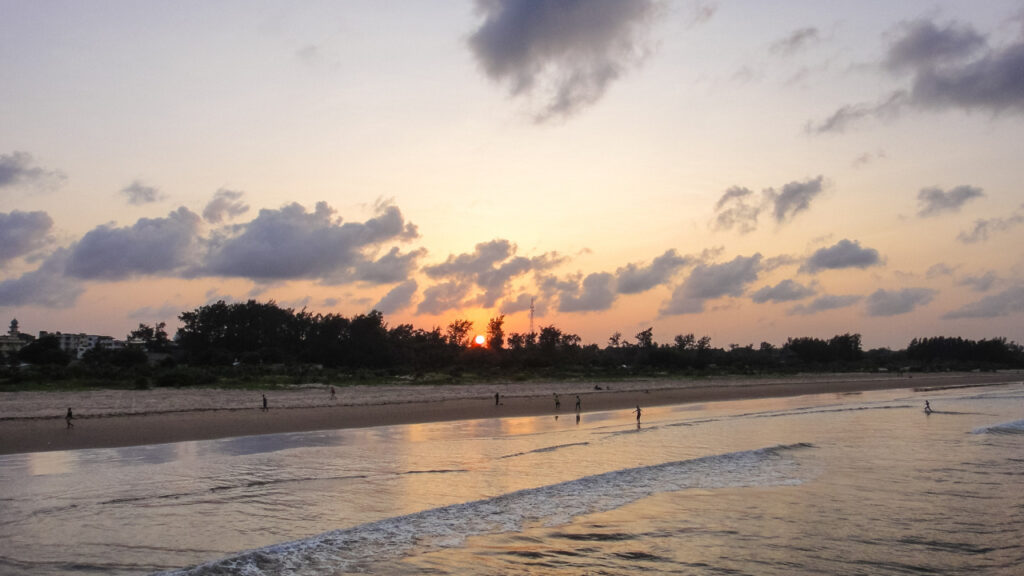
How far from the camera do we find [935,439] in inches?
969

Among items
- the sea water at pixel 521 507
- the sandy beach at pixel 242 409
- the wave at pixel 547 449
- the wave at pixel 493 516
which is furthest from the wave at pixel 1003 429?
the sandy beach at pixel 242 409

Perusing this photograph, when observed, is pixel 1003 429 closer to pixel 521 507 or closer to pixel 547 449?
pixel 547 449

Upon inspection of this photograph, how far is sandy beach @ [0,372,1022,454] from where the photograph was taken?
82.1ft

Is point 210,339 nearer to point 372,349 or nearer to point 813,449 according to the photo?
point 372,349

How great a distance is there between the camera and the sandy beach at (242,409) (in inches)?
985

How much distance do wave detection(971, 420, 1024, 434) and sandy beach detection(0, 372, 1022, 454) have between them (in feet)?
65.1

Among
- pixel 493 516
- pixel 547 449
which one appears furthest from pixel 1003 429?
pixel 493 516

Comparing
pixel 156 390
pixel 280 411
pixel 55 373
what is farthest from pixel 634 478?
pixel 55 373

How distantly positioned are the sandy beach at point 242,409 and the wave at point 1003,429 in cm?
1986

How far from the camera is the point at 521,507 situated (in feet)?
45.4

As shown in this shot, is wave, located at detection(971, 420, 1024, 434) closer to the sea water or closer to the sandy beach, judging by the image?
the sea water

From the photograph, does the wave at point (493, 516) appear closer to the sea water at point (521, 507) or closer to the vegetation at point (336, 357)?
the sea water at point (521, 507)

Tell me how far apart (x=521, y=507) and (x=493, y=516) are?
0.97 meters

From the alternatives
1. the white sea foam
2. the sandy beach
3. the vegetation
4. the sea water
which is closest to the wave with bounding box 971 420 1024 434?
the white sea foam
